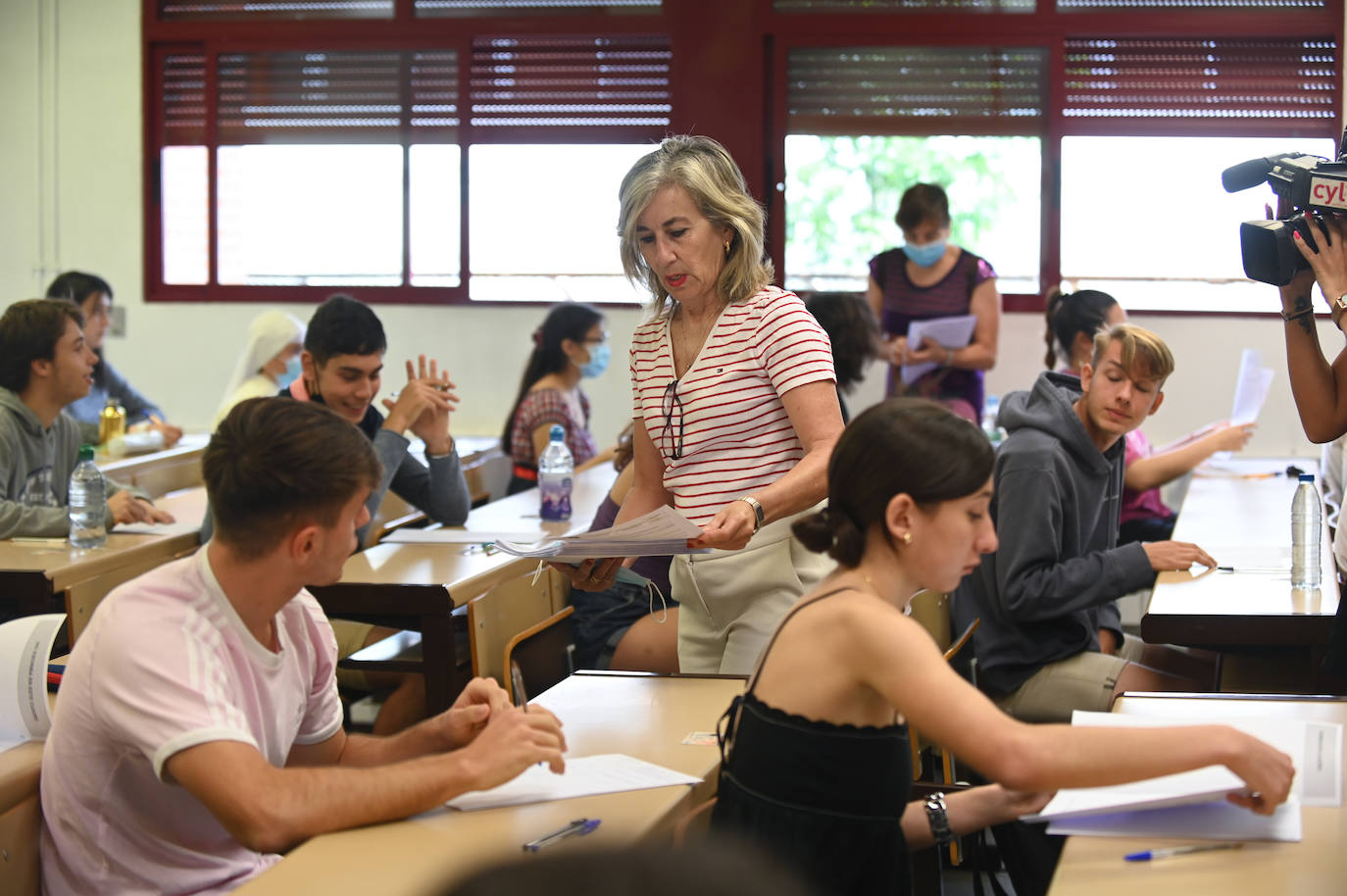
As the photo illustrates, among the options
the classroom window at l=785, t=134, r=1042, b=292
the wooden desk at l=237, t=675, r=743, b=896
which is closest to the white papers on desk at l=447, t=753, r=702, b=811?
the wooden desk at l=237, t=675, r=743, b=896

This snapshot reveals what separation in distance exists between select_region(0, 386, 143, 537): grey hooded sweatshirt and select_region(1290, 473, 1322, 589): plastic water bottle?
124 inches

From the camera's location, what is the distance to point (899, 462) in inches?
63.4

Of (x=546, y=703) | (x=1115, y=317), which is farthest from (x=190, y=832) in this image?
(x=1115, y=317)

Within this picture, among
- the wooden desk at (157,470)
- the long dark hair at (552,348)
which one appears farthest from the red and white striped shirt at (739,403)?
the long dark hair at (552,348)

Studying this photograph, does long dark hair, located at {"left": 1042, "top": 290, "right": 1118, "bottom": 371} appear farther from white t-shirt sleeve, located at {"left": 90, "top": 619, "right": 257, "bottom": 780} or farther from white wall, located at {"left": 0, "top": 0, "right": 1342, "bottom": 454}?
Answer: white t-shirt sleeve, located at {"left": 90, "top": 619, "right": 257, "bottom": 780}

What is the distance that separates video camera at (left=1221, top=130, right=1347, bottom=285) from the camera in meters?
2.22

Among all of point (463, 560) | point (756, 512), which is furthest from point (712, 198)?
point (463, 560)

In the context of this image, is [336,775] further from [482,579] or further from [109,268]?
[109,268]

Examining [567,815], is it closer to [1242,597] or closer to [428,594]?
[428,594]

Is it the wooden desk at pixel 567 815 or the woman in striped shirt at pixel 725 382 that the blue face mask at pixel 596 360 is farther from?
the wooden desk at pixel 567 815

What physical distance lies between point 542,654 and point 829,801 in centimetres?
132

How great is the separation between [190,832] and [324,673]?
11.2 inches

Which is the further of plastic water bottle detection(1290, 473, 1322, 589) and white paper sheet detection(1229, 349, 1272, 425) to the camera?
white paper sheet detection(1229, 349, 1272, 425)

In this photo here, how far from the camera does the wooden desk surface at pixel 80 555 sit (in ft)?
10.7
